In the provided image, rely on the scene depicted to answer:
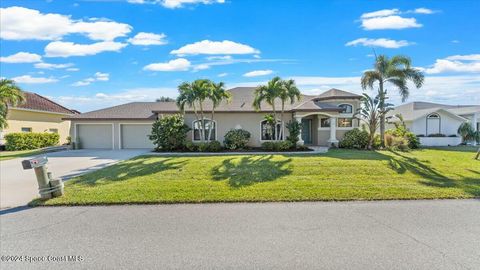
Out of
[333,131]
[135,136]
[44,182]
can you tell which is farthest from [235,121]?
[44,182]

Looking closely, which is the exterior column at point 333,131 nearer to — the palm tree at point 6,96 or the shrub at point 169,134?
the shrub at point 169,134

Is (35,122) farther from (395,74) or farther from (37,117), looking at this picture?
(395,74)

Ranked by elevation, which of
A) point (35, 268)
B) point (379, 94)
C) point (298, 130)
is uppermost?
point (379, 94)

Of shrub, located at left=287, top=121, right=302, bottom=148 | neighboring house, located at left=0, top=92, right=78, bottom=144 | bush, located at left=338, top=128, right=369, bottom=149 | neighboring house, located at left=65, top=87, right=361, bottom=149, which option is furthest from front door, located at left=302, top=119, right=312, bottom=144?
neighboring house, located at left=0, top=92, right=78, bottom=144

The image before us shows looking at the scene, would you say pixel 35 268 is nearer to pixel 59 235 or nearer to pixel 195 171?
pixel 59 235

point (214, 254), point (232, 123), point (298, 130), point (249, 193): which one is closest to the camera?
point (214, 254)

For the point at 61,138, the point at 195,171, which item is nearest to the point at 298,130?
the point at 195,171

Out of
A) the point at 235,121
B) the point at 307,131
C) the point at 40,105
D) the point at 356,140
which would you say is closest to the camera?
the point at 356,140

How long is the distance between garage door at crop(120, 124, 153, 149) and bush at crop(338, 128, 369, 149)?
14.5 metres

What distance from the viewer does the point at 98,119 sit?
832 inches

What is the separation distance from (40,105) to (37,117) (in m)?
1.84

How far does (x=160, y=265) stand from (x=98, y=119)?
2018 centimetres

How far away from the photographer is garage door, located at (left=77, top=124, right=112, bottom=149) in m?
21.6

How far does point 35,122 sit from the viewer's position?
2584 cm
